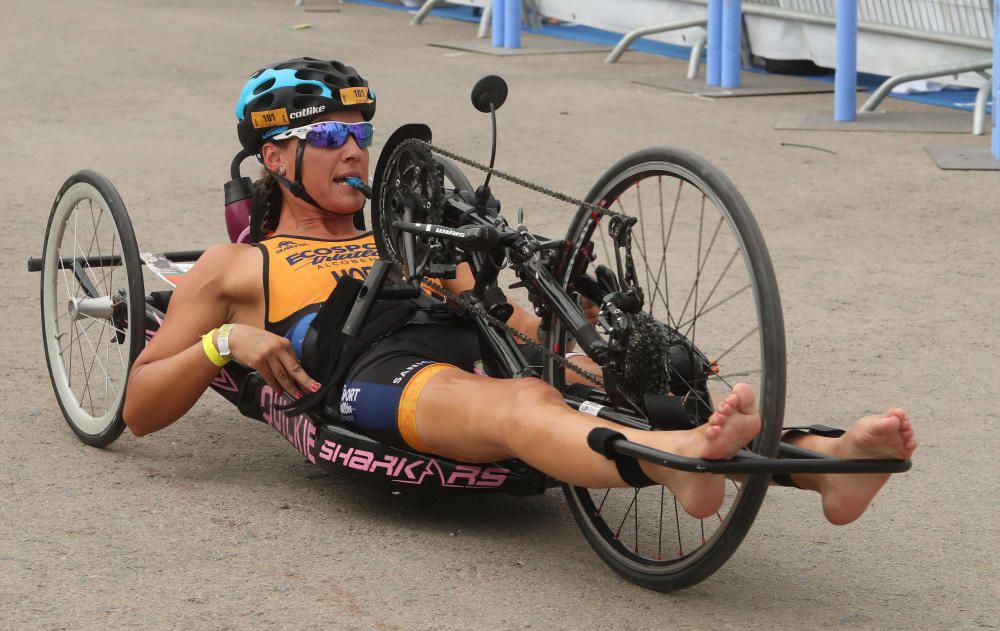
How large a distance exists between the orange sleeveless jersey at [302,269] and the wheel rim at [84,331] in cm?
42

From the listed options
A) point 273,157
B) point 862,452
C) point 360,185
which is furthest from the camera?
point 273,157

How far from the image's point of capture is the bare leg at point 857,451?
284cm

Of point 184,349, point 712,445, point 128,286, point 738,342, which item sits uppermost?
point 712,445

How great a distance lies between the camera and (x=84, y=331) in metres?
4.67

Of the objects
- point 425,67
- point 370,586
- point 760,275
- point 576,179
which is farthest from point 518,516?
point 425,67

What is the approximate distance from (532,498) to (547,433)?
0.81 meters

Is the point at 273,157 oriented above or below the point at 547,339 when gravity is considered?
above

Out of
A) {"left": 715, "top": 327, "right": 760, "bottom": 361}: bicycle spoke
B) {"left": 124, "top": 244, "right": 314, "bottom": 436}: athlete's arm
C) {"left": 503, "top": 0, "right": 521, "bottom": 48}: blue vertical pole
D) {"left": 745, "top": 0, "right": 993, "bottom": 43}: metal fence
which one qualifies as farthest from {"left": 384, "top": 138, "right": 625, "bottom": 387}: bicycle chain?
{"left": 503, "top": 0, "right": 521, "bottom": 48}: blue vertical pole

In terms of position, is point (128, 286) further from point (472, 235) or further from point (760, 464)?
point (760, 464)

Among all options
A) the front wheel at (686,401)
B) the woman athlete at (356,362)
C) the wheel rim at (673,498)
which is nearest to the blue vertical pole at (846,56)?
the wheel rim at (673,498)

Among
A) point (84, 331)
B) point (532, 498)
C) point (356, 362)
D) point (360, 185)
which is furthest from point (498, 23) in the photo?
point (356, 362)

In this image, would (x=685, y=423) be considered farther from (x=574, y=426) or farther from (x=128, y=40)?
(x=128, y=40)

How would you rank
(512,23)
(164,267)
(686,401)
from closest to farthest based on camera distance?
(686,401) → (164,267) → (512,23)

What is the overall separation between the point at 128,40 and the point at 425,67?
274cm
